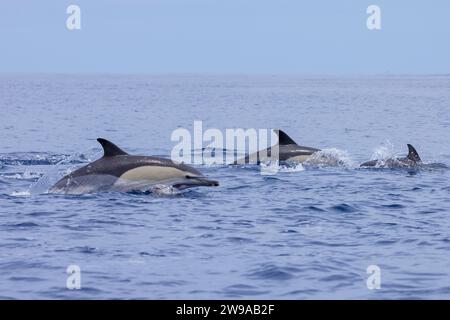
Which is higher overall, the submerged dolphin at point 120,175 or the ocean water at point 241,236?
the submerged dolphin at point 120,175

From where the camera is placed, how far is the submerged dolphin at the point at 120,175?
19.0m

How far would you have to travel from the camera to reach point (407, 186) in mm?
20969

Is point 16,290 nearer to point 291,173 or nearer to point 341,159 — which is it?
point 291,173

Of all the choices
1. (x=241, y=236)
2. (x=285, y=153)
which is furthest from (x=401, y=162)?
(x=241, y=236)

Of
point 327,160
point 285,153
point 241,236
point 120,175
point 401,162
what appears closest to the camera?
point 241,236

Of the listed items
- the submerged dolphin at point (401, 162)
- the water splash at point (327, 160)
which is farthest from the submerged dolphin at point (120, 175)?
the submerged dolphin at point (401, 162)

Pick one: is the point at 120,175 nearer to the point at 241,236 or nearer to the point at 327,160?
the point at 241,236

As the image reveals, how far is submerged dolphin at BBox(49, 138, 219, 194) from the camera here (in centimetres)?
1900

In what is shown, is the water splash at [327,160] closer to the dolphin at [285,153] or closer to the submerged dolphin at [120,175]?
the dolphin at [285,153]

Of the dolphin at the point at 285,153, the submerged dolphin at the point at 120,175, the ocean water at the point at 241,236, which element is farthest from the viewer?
the dolphin at the point at 285,153

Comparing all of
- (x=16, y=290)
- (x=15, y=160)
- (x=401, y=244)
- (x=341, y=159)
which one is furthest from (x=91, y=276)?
(x=15, y=160)

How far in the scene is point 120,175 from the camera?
19062 millimetres

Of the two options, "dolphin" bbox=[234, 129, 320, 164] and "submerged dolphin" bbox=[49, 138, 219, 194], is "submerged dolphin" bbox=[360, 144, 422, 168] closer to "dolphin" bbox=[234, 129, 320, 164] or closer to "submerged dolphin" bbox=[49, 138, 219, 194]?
"dolphin" bbox=[234, 129, 320, 164]
